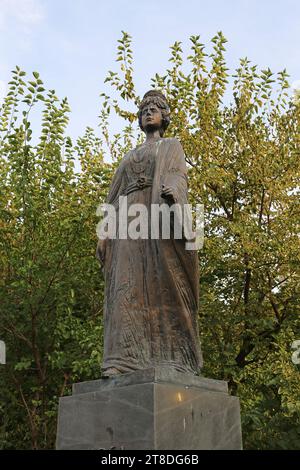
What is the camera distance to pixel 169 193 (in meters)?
5.80

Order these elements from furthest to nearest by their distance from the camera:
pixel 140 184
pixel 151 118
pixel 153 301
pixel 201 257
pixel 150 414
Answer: pixel 201 257, pixel 151 118, pixel 140 184, pixel 153 301, pixel 150 414

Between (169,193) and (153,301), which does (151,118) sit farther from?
(153,301)

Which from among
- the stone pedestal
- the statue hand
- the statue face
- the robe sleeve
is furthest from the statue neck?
the stone pedestal

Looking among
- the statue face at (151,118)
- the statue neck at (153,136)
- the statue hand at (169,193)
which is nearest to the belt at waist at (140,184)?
the statue hand at (169,193)

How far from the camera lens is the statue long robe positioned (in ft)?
18.2

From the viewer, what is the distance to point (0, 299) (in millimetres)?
11695

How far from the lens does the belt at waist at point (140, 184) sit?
20.3 ft

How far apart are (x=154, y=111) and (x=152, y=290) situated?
2023 millimetres

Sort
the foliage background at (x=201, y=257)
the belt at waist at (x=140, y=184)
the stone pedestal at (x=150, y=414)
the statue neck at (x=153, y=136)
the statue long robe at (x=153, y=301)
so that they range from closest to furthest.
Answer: the stone pedestal at (x=150, y=414), the statue long robe at (x=153, y=301), the belt at waist at (x=140, y=184), the statue neck at (x=153, y=136), the foliage background at (x=201, y=257)

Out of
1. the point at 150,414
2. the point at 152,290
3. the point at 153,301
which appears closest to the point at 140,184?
the point at 152,290

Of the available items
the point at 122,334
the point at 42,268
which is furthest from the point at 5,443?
the point at 122,334

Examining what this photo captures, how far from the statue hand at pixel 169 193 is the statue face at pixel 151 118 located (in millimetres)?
1067

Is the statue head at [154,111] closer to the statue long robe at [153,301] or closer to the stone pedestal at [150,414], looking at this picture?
the statue long robe at [153,301]

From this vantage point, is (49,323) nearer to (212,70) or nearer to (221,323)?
(221,323)
